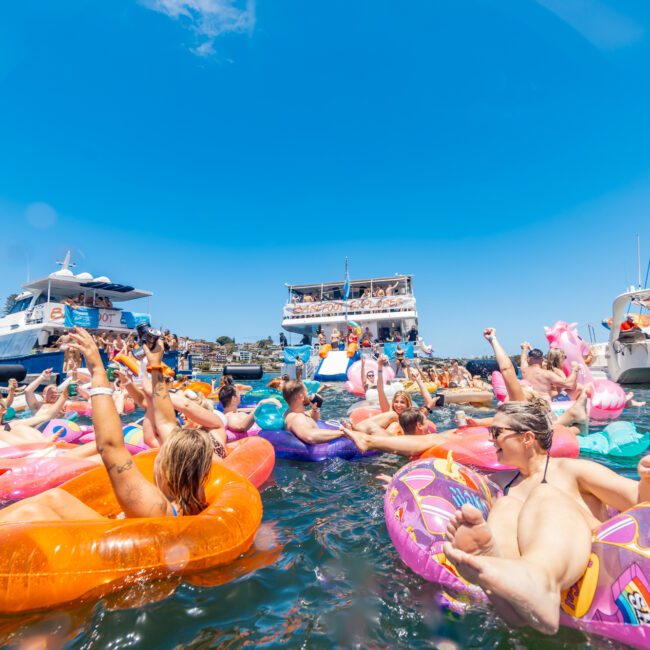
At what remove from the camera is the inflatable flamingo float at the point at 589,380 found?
27.3ft

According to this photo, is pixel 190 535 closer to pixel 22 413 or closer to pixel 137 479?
pixel 137 479

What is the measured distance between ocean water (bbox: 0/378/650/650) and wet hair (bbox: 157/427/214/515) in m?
0.53

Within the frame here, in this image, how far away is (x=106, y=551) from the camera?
7.86ft

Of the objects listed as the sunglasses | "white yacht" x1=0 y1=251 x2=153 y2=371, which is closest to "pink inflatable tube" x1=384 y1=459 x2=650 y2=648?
the sunglasses

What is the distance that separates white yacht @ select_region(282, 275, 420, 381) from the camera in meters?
28.3

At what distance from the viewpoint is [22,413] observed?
11.2 metres

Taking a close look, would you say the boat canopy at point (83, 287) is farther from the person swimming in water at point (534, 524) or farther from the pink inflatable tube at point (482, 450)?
the person swimming in water at point (534, 524)

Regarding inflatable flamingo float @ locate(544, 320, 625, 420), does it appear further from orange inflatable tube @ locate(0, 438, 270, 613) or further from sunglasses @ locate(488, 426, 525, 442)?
orange inflatable tube @ locate(0, 438, 270, 613)

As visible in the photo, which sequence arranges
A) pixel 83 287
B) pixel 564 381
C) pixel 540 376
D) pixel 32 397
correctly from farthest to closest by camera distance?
pixel 83 287, pixel 32 397, pixel 540 376, pixel 564 381

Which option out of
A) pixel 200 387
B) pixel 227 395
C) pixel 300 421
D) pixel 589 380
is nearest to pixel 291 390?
pixel 300 421

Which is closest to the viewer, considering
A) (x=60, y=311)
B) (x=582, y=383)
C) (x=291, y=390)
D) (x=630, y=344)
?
(x=291, y=390)

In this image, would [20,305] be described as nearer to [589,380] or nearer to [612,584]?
[589,380]

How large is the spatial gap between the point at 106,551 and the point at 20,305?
2703 cm

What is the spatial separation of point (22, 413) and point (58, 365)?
23.3ft
